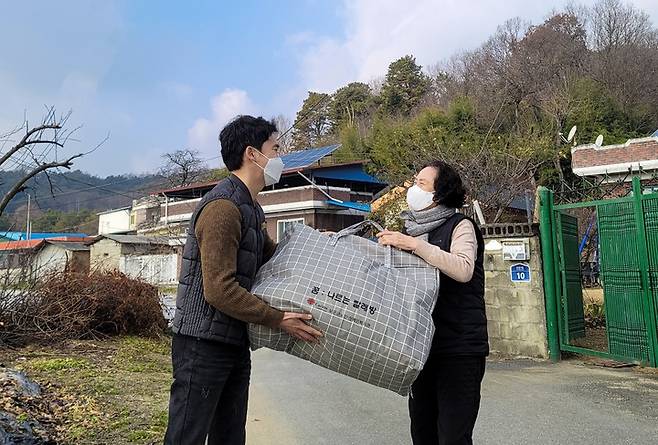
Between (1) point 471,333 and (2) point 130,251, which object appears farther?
(2) point 130,251

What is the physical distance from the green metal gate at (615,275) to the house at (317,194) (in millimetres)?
15829

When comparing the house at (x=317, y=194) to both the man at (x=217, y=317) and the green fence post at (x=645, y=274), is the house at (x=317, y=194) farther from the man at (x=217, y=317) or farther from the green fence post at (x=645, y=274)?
the man at (x=217, y=317)

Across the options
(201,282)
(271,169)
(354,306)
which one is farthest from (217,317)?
(271,169)

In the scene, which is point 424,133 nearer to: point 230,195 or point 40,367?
point 40,367

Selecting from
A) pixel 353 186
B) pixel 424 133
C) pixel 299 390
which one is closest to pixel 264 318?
pixel 299 390

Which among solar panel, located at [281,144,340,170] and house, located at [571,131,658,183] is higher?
solar panel, located at [281,144,340,170]

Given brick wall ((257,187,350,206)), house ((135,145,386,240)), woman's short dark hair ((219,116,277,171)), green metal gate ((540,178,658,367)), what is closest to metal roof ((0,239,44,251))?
woman's short dark hair ((219,116,277,171))

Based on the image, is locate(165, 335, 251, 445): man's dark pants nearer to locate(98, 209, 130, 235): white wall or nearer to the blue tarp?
the blue tarp

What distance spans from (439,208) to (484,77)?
28853 millimetres

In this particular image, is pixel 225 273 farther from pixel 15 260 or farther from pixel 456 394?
pixel 15 260

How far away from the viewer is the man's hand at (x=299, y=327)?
7.01 ft

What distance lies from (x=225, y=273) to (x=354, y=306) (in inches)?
21.3

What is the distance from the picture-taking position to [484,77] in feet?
95.7

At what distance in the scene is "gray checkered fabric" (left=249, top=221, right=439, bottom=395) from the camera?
2.16 meters
